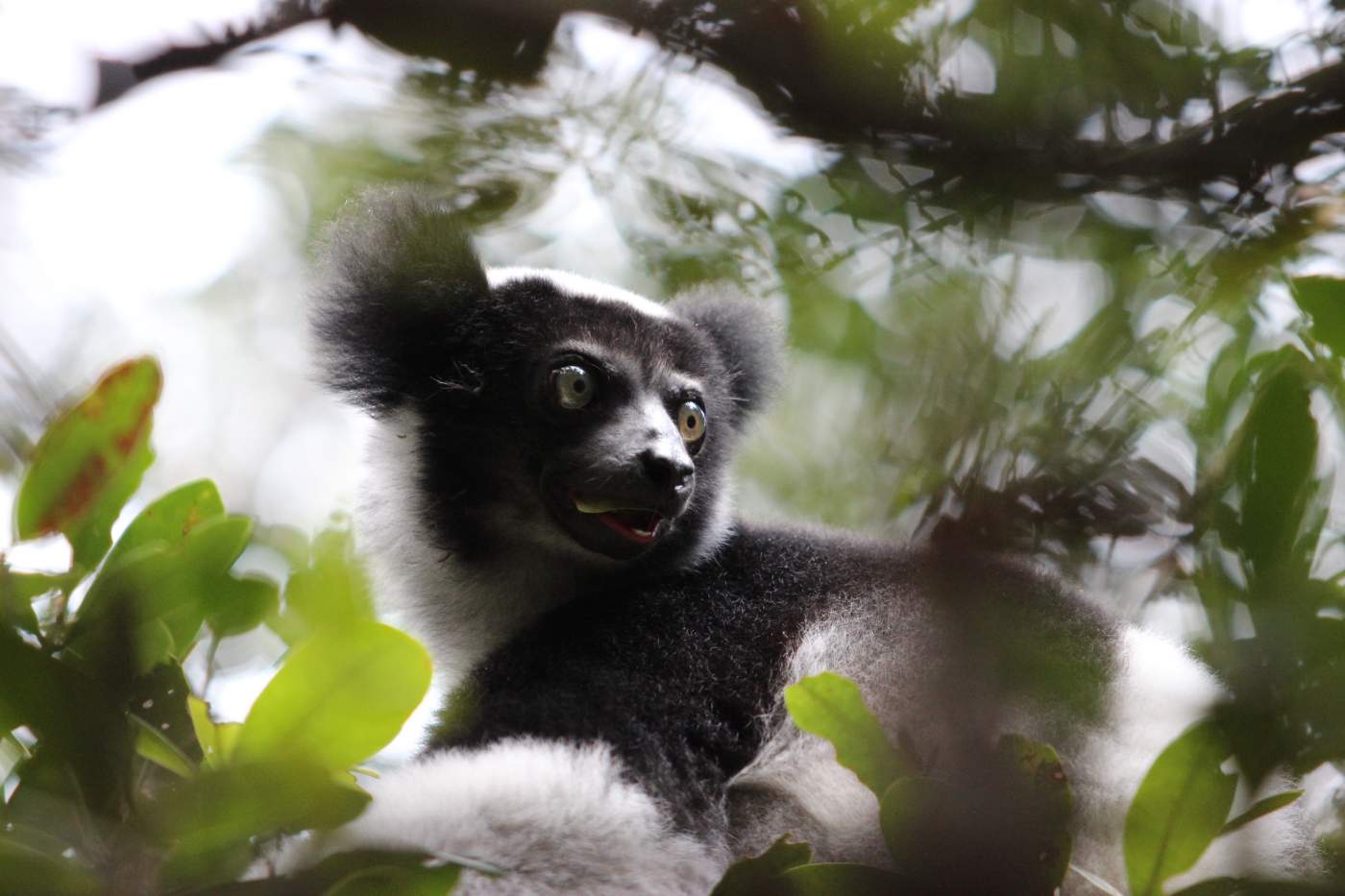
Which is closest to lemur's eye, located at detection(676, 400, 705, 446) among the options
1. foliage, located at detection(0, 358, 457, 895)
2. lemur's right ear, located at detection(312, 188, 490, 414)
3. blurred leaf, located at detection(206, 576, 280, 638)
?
lemur's right ear, located at detection(312, 188, 490, 414)

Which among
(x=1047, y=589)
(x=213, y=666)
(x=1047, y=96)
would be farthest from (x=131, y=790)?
(x=1047, y=589)

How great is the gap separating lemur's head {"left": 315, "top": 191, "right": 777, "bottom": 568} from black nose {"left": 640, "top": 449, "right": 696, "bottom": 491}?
48 millimetres

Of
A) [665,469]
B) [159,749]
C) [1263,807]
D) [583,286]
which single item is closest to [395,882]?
[159,749]

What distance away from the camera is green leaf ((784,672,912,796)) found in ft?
3.73

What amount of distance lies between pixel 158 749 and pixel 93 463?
18.3 inches

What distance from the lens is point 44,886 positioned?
0.96 m

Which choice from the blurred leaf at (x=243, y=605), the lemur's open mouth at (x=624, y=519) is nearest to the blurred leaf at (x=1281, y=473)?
the blurred leaf at (x=243, y=605)

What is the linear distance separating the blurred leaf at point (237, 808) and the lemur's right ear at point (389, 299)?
5.54 feet

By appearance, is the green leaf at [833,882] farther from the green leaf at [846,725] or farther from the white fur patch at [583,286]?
the white fur patch at [583,286]

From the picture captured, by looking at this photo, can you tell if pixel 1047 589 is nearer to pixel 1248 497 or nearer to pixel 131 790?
pixel 1248 497

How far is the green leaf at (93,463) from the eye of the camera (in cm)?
134

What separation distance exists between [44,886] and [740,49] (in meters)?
1.12

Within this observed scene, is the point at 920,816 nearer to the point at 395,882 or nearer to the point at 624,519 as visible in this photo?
the point at 395,882

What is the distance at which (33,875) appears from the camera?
0.96 meters
